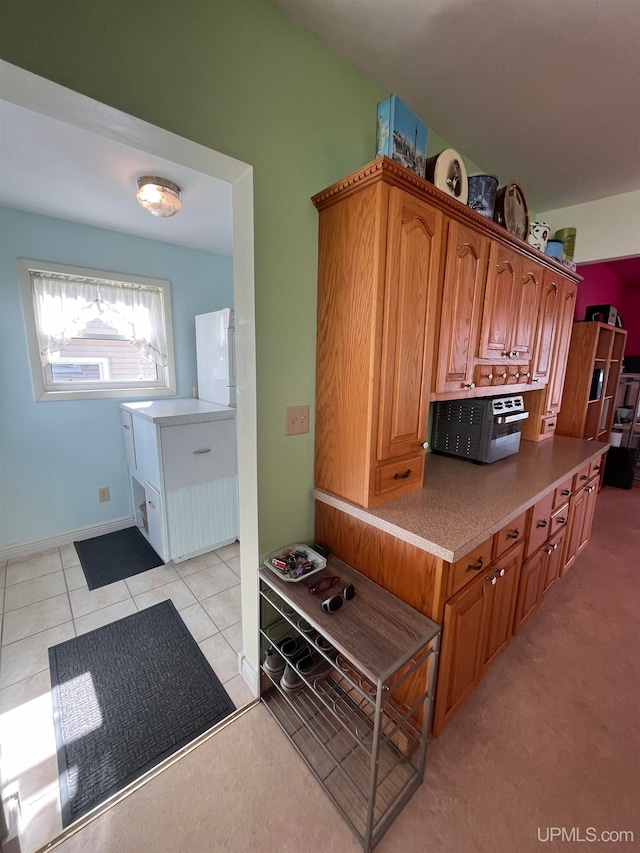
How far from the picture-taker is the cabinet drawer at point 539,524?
1603mm

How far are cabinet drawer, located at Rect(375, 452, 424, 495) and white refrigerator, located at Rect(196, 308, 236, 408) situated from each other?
1.62 metres

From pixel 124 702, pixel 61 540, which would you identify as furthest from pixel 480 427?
pixel 61 540

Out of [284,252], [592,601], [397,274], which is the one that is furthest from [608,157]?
[592,601]

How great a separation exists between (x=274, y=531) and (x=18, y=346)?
7.88ft

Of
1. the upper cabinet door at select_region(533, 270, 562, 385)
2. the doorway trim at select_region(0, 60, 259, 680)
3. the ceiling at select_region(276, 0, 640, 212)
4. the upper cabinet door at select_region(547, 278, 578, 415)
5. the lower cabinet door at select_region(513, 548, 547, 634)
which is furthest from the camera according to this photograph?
the upper cabinet door at select_region(547, 278, 578, 415)

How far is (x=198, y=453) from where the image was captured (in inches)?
95.9

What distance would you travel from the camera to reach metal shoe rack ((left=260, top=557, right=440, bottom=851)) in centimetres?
101

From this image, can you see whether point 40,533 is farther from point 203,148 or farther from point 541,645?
point 541,645

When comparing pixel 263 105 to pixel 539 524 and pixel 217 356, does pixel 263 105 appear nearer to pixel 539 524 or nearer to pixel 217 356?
pixel 217 356

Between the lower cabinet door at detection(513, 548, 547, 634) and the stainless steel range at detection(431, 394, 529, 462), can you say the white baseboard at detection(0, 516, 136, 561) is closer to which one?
the stainless steel range at detection(431, 394, 529, 462)

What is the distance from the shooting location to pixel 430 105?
1562 mm

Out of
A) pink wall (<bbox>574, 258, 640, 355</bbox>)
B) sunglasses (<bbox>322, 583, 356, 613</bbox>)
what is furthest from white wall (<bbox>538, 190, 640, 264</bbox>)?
sunglasses (<bbox>322, 583, 356, 613</bbox>)

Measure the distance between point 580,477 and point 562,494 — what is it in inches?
13.5

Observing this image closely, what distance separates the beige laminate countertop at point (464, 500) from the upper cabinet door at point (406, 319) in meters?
0.23
